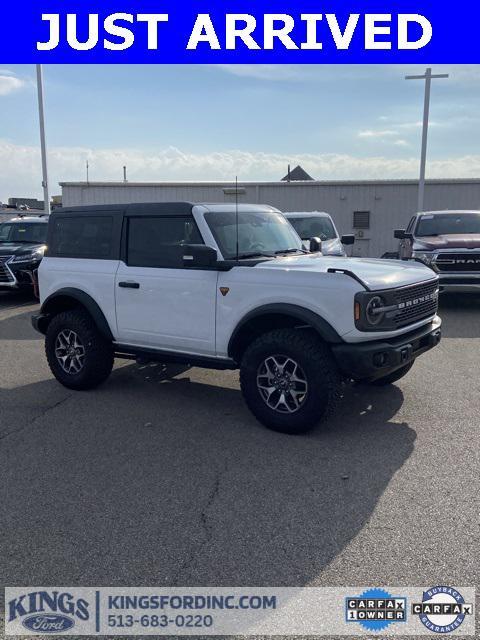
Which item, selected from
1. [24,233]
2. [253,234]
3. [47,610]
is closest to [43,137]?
[24,233]

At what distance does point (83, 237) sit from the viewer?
599 cm

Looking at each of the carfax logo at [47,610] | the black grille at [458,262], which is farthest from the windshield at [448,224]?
the carfax logo at [47,610]

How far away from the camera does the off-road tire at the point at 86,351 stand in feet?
19.0

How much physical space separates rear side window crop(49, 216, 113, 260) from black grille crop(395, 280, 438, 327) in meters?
2.97

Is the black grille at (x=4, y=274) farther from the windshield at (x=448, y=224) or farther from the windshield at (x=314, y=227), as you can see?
the windshield at (x=448, y=224)

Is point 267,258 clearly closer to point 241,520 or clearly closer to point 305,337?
point 305,337

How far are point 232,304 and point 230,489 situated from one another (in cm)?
172

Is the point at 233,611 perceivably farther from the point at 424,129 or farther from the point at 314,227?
the point at 424,129

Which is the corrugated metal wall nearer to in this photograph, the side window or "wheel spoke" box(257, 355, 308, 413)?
the side window

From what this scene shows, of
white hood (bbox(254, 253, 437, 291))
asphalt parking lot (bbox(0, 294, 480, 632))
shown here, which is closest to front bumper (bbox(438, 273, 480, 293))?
asphalt parking lot (bbox(0, 294, 480, 632))

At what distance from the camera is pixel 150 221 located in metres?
5.52

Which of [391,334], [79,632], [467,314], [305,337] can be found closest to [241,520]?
[79,632]

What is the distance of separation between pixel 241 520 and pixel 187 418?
1868 mm

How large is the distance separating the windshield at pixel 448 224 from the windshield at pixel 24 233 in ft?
28.5
